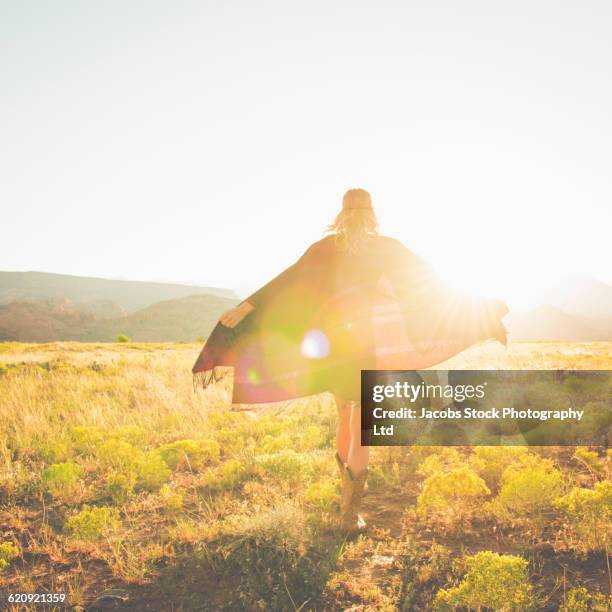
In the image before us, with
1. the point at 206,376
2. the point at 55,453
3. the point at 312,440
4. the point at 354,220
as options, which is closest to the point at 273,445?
the point at 312,440

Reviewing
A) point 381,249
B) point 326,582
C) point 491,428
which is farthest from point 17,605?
point 491,428

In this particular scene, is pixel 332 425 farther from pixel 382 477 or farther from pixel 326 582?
pixel 326 582

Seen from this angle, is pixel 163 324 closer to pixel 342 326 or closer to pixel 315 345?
pixel 315 345

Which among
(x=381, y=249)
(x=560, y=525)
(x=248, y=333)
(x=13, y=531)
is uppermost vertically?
(x=381, y=249)

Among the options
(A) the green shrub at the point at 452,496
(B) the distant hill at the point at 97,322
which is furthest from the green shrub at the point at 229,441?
(B) the distant hill at the point at 97,322

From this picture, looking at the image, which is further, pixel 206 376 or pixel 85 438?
pixel 85 438

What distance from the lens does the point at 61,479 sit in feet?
16.3

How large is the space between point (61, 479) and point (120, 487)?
605mm

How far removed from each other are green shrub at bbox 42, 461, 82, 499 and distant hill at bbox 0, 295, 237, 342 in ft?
245

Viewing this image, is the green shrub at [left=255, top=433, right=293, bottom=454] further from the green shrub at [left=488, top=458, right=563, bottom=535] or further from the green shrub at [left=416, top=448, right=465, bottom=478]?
the green shrub at [left=488, top=458, right=563, bottom=535]

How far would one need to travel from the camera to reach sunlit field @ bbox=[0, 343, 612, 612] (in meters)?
3.04

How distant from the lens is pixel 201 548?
3.71 metres

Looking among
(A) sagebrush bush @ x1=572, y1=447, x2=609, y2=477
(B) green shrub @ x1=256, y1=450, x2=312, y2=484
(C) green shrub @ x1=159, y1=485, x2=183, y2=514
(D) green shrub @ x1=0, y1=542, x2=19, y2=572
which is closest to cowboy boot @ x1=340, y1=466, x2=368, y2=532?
(B) green shrub @ x1=256, y1=450, x2=312, y2=484

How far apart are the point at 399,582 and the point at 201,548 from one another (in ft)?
5.12
